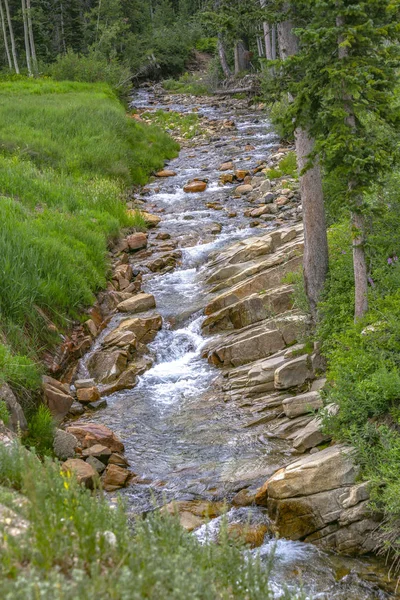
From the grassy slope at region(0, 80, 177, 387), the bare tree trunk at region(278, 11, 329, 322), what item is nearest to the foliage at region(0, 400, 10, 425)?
the grassy slope at region(0, 80, 177, 387)

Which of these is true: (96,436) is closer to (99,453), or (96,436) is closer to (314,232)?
(99,453)

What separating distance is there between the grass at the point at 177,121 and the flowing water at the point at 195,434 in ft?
44.8

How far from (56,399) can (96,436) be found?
1.06 meters

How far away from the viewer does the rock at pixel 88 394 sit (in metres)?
9.71

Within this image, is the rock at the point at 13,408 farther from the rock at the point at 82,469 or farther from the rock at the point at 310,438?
the rock at the point at 310,438

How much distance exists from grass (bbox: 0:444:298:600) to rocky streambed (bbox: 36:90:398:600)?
0.94 ft

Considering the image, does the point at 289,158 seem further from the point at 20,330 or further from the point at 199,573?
the point at 199,573

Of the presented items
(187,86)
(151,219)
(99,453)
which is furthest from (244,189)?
(187,86)

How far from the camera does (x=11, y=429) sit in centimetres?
720

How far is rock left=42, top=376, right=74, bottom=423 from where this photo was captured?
346 inches

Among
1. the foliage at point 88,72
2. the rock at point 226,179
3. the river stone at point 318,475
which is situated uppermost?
the foliage at point 88,72

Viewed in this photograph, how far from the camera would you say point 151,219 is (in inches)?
698

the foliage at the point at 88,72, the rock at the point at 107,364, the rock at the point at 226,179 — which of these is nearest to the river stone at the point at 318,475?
the rock at the point at 107,364

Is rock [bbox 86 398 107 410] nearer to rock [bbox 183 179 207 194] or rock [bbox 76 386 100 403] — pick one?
rock [bbox 76 386 100 403]
